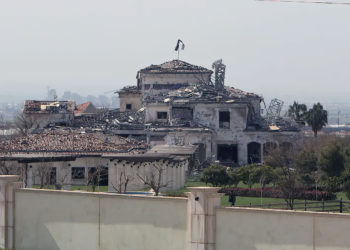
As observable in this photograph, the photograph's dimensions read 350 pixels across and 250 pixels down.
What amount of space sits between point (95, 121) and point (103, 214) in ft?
184

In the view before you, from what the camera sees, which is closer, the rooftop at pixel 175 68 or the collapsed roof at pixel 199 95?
the collapsed roof at pixel 199 95

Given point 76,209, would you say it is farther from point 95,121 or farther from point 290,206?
point 95,121

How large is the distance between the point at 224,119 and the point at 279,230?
57.4 m

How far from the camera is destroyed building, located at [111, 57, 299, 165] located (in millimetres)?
75812

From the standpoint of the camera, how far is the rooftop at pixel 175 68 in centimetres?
8948

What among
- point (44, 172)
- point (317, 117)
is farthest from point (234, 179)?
point (317, 117)

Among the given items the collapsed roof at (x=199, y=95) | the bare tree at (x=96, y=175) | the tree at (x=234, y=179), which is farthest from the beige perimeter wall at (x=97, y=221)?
the collapsed roof at (x=199, y=95)

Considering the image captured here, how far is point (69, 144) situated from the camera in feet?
195

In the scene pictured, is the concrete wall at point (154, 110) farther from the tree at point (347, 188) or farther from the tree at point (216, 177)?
the tree at point (347, 188)

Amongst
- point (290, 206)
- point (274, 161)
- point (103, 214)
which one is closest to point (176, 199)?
point (103, 214)

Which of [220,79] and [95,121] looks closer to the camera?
[95,121]

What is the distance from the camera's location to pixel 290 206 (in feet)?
124

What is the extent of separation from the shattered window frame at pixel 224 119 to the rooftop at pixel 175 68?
10824mm

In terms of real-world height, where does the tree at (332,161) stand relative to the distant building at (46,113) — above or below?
below
